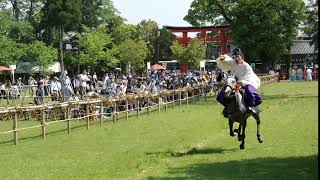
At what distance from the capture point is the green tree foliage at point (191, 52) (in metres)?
74.4

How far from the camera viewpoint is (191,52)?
74.4 meters

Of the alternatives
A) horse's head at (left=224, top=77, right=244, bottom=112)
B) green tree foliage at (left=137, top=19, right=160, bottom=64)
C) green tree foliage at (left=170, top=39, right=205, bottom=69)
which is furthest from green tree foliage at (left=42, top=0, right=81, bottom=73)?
horse's head at (left=224, top=77, right=244, bottom=112)

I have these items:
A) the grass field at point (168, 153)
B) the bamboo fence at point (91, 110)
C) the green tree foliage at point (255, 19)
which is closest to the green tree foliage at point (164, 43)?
the green tree foliage at point (255, 19)

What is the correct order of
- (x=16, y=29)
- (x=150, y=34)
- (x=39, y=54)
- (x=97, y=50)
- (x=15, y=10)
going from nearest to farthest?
1. (x=39, y=54)
2. (x=97, y=50)
3. (x=16, y=29)
4. (x=15, y=10)
5. (x=150, y=34)

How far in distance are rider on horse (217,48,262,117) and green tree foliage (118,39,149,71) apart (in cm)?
6901

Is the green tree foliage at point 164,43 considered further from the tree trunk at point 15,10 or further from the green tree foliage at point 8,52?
the green tree foliage at point 8,52

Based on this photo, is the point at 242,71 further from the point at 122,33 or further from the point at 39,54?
the point at 122,33

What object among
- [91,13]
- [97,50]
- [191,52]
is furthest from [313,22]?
[91,13]

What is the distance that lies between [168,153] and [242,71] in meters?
2.65

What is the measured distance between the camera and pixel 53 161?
467 inches

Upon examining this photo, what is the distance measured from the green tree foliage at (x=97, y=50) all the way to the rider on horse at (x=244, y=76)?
66123 mm

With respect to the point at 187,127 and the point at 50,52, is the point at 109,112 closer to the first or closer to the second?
the point at 187,127

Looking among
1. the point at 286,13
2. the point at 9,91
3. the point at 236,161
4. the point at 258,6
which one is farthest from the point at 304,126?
the point at 286,13

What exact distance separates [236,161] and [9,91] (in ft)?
88.3
